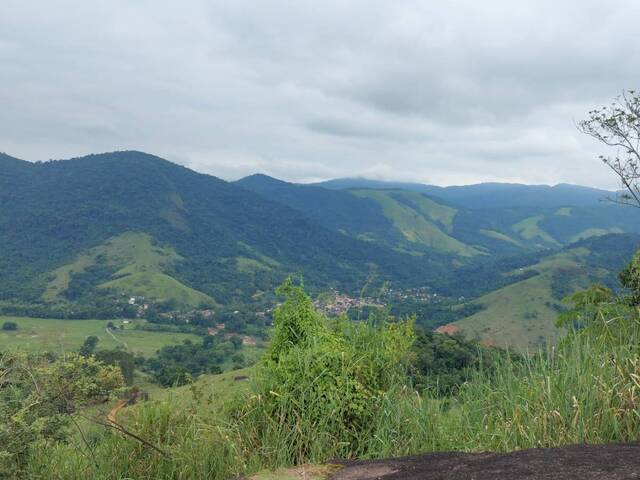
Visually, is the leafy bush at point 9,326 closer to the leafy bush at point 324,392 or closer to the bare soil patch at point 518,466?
the leafy bush at point 324,392

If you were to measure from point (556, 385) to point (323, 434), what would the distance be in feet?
7.83

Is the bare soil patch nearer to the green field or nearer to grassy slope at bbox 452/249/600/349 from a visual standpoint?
the green field

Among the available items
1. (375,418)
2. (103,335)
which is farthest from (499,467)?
(103,335)

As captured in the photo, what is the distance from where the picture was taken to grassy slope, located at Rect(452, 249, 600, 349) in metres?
110

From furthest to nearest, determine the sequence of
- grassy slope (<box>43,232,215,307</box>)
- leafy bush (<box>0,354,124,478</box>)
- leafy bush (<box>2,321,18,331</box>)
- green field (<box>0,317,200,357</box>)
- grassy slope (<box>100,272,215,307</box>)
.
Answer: grassy slope (<box>43,232,215,307</box>), grassy slope (<box>100,272,215,307</box>), leafy bush (<box>2,321,18,331</box>), green field (<box>0,317,200,357</box>), leafy bush (<box>0,354,124,478</box>)

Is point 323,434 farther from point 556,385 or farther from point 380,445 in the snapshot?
point 556,385

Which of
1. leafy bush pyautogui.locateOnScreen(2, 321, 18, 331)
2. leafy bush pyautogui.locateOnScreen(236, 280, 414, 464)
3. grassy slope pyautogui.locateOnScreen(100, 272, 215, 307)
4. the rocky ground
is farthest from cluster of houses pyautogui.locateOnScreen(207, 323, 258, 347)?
the rocky ground

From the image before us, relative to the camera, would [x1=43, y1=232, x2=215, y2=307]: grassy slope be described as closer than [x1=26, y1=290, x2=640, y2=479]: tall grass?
No

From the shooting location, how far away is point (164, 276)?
173m

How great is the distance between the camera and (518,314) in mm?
123562

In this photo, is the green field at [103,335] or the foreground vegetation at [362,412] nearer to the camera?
the foreground vegetation at [362,412]

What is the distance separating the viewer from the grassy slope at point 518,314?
360ft

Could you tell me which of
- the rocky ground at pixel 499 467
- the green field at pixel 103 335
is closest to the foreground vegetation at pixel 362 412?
the rocky ground at pixel 499 467

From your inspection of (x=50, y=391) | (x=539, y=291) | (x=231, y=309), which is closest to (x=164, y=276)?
(x=231, y=309)
